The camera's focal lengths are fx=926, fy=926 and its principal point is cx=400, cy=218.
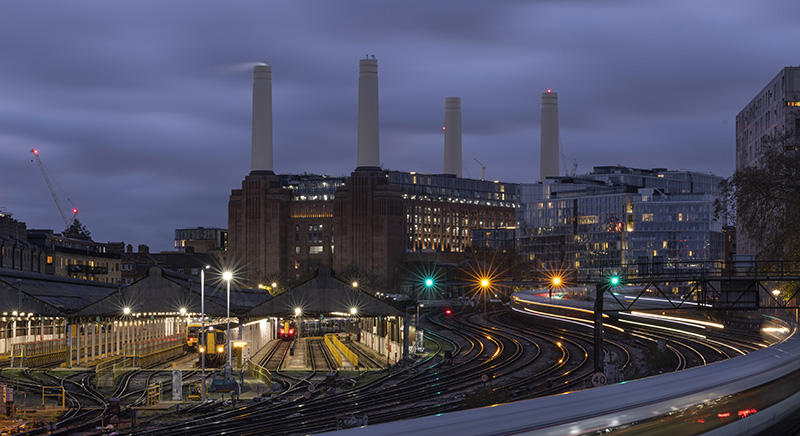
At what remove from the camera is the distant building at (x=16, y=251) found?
102938 mm

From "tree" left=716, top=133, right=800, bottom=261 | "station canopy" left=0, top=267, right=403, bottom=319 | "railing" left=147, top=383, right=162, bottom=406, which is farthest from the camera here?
"station canopy" left=0, top=267, right=403, bottom=319

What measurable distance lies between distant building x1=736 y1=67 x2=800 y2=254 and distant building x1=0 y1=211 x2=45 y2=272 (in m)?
81.8

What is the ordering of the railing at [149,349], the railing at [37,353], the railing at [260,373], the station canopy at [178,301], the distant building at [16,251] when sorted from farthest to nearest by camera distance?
the distant building at [16,251] → the railing at [149,349] → the railing at [37,353] → the station canopy at [178,301] → the railing at [260,373]

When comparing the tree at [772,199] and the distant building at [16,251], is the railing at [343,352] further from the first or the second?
the distant building at [16,251]

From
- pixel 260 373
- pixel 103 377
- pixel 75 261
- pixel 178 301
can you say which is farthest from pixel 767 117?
pixel 75 261

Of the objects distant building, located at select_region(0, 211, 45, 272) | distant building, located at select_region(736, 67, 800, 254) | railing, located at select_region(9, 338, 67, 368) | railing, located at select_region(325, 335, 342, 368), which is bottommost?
railing, located at select_region(325, 335, 342, 368)

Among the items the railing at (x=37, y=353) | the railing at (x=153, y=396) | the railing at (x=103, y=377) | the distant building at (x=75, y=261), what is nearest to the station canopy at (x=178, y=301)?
the railing at (x=37, y=353)

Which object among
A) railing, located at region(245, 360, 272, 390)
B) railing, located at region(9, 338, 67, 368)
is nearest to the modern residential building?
railing, located at region(245, 360, 272, 390)

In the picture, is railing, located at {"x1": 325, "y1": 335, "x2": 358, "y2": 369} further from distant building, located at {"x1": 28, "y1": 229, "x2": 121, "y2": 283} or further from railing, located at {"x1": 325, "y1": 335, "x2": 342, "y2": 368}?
distant building, located at {"x1": 28, "y1": 229, "x2": 121, "y2": 283}

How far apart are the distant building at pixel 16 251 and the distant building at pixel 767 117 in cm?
8177

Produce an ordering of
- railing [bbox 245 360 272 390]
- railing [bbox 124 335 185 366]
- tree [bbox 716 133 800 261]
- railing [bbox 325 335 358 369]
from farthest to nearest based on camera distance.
A: railing [bbox 124 335 185 366], railing [bbox 325 335 358 369], tree [bbox 716 133 800 261], railing [bbox 245 360 272 390]

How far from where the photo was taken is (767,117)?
126 m

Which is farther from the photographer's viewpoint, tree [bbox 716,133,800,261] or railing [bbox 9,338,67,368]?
railing [bbox 9,338,67,368]

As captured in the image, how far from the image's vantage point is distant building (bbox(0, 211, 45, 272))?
103 m
